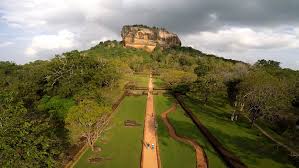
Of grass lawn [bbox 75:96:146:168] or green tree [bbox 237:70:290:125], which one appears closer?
grass lawn [bbox 75:96:146:168]

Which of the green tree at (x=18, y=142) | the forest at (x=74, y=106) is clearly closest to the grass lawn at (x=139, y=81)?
the forest at (x=74, y=106)

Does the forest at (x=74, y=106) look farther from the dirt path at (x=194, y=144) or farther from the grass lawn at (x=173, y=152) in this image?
the dirt path at (x=194, y=144)

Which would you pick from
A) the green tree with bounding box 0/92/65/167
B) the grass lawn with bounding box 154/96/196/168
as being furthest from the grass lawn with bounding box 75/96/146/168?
the green tree with bounding box 0/92/65/167

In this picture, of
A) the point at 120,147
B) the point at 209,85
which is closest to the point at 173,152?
the point at 120,147

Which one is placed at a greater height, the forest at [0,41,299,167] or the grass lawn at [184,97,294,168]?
the forest at [0,41,299,167]

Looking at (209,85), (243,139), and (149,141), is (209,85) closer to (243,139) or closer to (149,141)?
(243,139)

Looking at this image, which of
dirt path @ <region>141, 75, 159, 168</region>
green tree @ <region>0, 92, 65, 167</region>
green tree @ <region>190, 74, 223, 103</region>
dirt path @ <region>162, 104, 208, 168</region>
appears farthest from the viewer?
green tree @ <region>190, 74, 223, 103</region>

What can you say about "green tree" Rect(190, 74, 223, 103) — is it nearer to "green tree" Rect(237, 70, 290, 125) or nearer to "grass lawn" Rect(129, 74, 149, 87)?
"green tree" Rect(237, 70, 290, 125)
